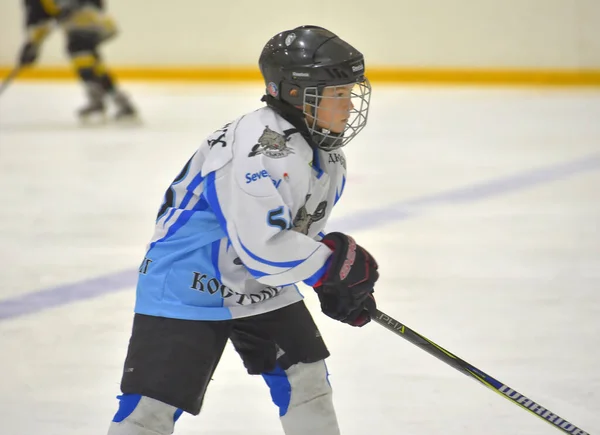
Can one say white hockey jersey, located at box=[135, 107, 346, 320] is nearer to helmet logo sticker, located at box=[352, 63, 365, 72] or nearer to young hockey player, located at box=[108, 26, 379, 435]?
young hockey player, located at box=[108, 26, 379, 435]

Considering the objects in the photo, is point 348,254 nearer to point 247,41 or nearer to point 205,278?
point 205,278

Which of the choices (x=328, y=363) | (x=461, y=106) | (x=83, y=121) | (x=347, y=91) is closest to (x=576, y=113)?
(x=461, y=106)

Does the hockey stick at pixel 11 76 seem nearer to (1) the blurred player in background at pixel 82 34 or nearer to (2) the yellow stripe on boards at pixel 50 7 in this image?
(1) the blurred player in background at pixel 82 34

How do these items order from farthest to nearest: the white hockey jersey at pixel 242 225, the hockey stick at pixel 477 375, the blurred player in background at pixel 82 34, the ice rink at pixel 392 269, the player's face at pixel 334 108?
the blurred player in background at pixel 82 34, the ice rink at pixel 392 269, the hockey stick at pixel 477 375, the player's face at pixel 334 108, the white hockey jersey at pixel 242 225

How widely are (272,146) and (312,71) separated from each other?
167mm

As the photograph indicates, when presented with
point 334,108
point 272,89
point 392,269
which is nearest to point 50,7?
point 392,269

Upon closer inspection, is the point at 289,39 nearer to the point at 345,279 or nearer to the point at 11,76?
the point at 345,279

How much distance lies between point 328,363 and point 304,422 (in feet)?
2.45

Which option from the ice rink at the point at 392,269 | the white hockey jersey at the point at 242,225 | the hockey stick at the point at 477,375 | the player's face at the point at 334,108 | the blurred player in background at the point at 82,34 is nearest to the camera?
the white hockey jersey at the point at 242,225

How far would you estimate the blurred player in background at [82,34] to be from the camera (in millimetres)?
6965

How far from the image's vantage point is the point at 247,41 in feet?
29.4

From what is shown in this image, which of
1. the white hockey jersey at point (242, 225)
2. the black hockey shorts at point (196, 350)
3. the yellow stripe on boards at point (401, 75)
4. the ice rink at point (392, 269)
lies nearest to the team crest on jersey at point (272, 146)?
the white hockey jersey at point (242, 225)

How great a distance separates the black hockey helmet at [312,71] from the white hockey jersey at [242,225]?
0.14 feet

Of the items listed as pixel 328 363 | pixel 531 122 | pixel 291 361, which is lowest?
pixel 531 122
